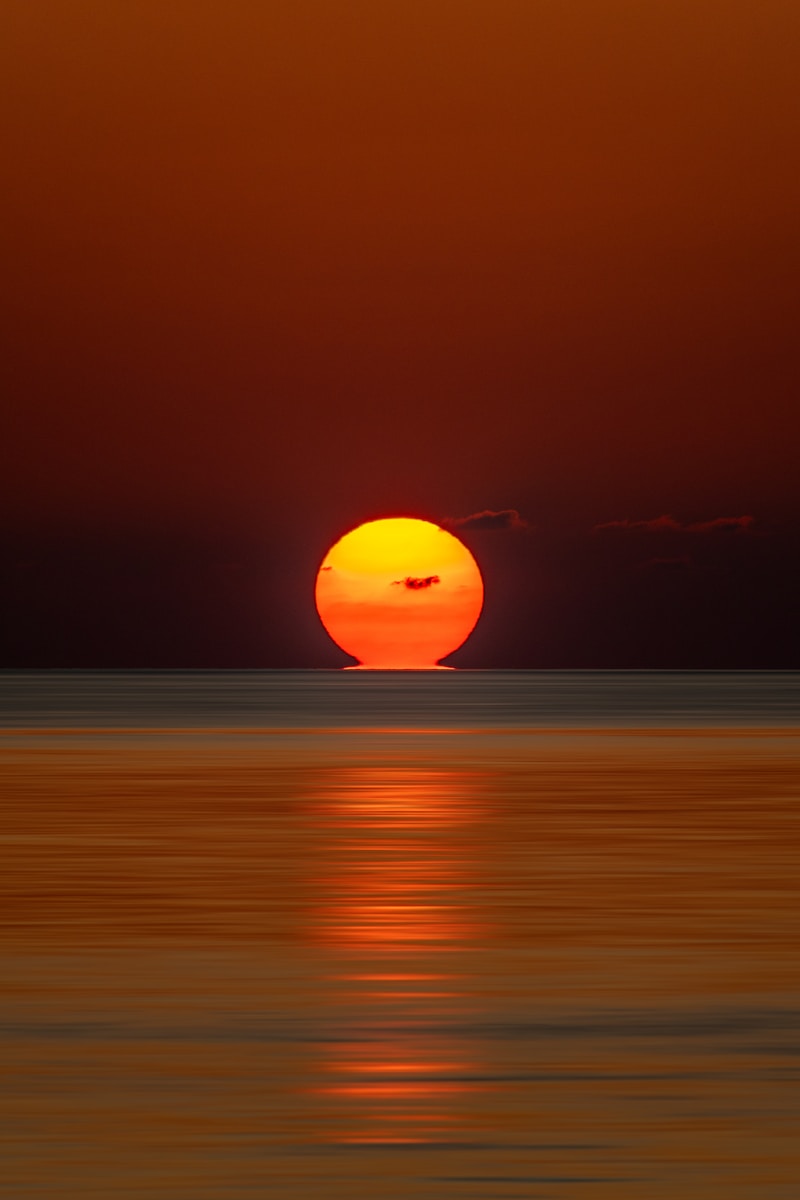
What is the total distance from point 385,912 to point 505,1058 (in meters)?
6.72

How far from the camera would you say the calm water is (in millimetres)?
10102

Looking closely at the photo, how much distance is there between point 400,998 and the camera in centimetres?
1449

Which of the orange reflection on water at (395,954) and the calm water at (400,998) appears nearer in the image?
the calm water at (400,998)

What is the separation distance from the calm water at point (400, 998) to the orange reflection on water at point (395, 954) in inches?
1.4

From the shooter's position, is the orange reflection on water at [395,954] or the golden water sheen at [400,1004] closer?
the golden water sheen at [400,1004]

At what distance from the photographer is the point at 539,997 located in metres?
14.6

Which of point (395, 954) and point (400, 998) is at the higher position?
point (395, 954)

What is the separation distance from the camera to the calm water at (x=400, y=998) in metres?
10.1

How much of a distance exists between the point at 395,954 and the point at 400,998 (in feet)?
6.90

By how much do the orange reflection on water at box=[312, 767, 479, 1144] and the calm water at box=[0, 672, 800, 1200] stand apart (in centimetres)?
4

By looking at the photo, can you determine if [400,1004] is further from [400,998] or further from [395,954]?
[395,954]

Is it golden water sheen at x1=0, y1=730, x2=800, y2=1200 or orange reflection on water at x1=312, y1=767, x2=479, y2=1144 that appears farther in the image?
orange reflection on water at x1=312, y1=767, x2=479, y2=1144

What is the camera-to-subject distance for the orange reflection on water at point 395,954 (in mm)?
11195

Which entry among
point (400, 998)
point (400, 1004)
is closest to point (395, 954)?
point (400, 998)
